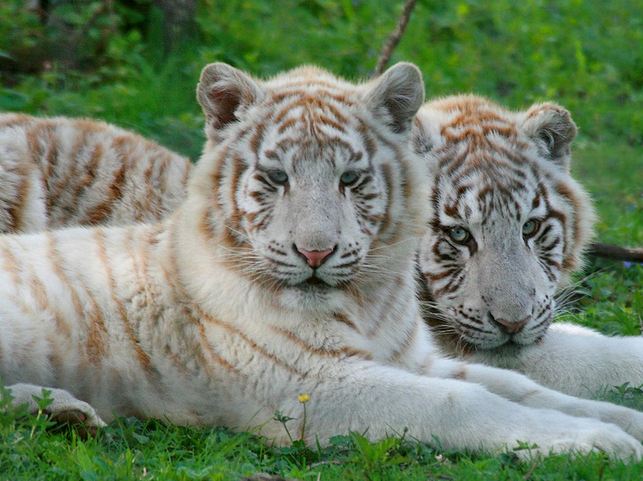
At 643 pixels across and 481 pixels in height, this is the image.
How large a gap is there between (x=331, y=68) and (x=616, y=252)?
3789 mm

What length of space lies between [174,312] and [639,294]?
2.63 m

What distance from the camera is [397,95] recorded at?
4.56 m

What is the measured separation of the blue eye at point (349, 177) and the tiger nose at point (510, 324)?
928 millimetres

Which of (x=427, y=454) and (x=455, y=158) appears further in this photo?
(x=455, y=158)

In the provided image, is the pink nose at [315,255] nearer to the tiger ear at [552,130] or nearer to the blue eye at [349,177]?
the blue eye at [349,177]

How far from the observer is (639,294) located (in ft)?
19.1

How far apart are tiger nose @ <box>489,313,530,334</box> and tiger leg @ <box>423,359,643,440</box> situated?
188 mm

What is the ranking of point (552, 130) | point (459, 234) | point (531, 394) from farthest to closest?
point (552, 130) → point (459, 234) → point (531, 394)

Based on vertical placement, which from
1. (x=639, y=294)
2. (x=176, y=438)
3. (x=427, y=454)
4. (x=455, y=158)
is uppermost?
(x=455, y=158)

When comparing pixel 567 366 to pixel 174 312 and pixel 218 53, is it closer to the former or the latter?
pixel 174 312

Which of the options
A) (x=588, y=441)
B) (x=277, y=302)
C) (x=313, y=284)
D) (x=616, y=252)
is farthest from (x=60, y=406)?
(x=616, y=252)

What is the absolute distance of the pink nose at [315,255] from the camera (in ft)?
13.3

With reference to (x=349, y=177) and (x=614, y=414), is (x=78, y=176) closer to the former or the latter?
(x=349, y=177)

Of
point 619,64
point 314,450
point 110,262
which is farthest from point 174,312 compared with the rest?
point 619,64
